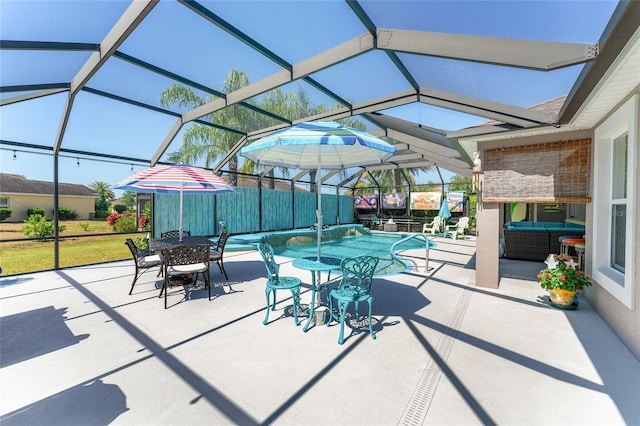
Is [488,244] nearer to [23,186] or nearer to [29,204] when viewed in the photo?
[29,204]

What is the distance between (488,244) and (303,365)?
423 cm

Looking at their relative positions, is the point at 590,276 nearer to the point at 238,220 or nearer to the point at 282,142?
the point at 282,142

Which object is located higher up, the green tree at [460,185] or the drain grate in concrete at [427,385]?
the green tree at [460,185]

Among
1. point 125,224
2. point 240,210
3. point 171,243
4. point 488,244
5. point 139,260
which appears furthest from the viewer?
point 125,224

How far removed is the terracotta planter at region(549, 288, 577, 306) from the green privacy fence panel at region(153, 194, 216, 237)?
33.0ft

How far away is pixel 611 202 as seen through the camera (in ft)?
11.9

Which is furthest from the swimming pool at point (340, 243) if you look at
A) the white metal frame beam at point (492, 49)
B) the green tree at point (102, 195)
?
the green tree at point (102, 195)

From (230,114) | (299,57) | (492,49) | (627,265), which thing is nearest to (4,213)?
(230,114)

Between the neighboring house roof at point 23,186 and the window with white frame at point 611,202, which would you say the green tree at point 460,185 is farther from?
the neighboring house roof at point 23,186

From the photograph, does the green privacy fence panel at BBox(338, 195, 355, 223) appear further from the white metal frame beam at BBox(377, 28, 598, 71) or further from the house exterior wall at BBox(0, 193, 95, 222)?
the house exterior wall at BBox(0, 193, 95, 222)

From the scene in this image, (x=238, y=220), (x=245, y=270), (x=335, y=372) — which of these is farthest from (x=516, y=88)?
(x=238, y=220)

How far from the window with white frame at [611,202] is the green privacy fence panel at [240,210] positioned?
1069cm

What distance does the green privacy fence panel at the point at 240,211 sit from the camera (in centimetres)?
925

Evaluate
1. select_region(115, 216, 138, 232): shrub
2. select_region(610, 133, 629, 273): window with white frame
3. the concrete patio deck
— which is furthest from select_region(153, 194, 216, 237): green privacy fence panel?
select_region(610, 133, 629, 273): window with white frame
